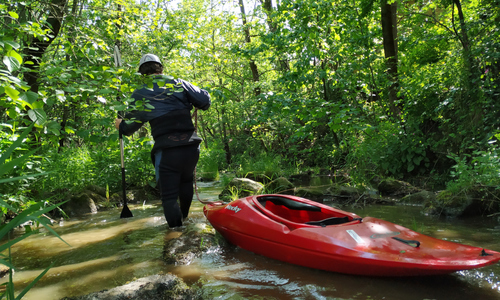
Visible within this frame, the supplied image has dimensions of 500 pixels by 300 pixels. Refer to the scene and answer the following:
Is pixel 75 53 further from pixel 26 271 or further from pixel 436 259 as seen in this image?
pixel 436 259

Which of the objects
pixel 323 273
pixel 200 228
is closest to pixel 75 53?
pixel 200 228

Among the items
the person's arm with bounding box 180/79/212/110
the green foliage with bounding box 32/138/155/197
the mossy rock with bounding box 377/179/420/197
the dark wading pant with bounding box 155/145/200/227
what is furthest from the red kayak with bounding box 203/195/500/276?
the mossy rock with bounding box 377/179/420/197

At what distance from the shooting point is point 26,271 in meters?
3.06

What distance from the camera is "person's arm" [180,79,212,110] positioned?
3.84m

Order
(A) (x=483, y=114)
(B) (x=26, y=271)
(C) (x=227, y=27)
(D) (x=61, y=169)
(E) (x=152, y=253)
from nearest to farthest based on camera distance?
(B) (x=26, y=271)
(E) (x=152, y=253)
(A) (x=483, y=114)
(D) (x=61, y=169)
(C) (x=227, y=27)

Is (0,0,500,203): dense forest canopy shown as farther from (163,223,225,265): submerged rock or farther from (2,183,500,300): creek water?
(163,223,225,265): submerged rock

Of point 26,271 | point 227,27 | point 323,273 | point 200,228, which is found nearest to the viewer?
point 323,273

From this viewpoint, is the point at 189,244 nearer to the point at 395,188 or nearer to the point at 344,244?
the point at 344,244

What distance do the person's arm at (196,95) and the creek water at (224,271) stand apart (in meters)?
1.61

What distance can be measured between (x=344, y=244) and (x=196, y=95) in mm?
2322

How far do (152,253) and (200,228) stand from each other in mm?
832

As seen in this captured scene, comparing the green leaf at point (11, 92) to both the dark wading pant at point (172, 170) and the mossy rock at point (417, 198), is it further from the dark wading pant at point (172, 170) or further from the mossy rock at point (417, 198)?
the mossy rock at point (417, 198)

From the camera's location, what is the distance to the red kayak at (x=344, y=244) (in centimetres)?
233

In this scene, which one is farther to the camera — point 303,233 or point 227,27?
point 227,27
